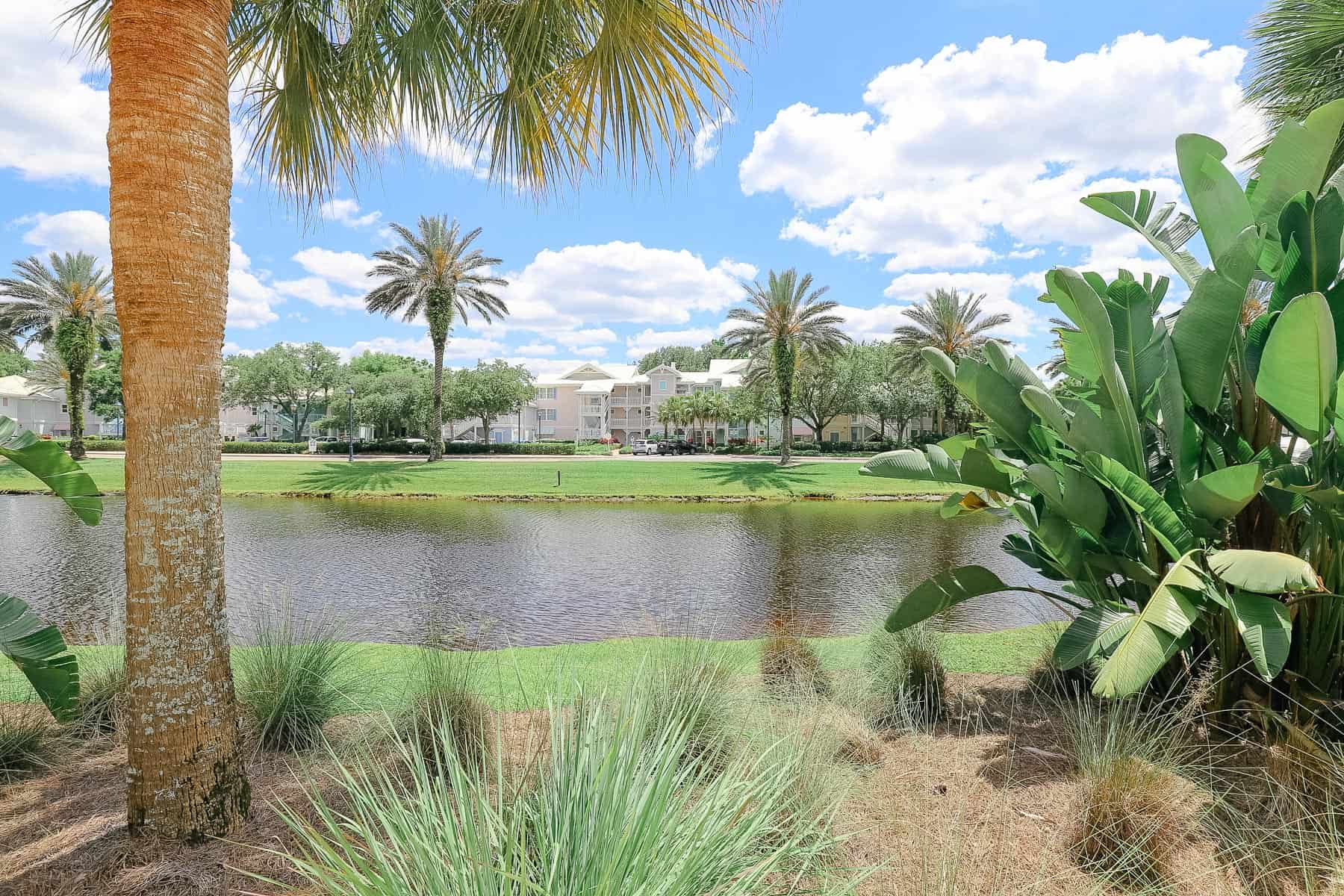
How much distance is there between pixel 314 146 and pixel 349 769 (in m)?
4.02

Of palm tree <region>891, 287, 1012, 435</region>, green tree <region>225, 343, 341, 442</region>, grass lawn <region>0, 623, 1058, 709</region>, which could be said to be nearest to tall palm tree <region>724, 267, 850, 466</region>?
Answer: palm tree <region>891, 287, 1012, 435</region>

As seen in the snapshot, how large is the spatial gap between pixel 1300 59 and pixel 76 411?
→ 48.9 metres

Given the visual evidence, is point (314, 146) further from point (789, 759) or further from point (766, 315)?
point (766, 315)

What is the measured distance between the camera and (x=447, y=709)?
11.9 ft

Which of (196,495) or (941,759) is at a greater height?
(196,495)

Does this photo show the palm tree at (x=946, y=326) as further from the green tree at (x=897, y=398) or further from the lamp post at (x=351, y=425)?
the lamp post at (x=351, y=425)

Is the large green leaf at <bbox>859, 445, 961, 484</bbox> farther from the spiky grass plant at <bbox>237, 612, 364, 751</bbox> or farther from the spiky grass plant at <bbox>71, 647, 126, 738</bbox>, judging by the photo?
the spiky grass plant at <bbox>71, 647, 126, 738</bbox>

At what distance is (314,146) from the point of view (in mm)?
4848

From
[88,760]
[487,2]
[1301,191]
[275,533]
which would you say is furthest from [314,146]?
[275,533]

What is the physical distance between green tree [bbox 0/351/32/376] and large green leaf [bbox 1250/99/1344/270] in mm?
113080

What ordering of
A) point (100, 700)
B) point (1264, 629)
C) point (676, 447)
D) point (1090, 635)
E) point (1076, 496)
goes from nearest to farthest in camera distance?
point (1264, 629) → point (1090, 635) → point (1076, 496) → point (100, 700) → point (676, 447)

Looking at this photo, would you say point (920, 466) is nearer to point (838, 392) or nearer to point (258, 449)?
point (838, 392)

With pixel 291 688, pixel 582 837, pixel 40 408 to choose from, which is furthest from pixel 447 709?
pixel 40 408

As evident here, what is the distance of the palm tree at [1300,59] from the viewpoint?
8.01 metres
